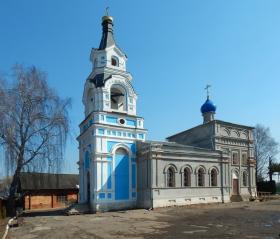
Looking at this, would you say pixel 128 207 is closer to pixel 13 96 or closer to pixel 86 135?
pixel 86 135

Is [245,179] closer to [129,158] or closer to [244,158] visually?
[244,158]

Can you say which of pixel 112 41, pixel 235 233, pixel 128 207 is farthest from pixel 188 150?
pixel 235 233

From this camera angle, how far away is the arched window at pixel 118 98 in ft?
89.5

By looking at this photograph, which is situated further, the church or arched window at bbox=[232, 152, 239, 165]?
arched window at bbox=[232, 152, 239, 165]

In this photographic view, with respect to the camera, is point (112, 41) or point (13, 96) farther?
point (112, 41)

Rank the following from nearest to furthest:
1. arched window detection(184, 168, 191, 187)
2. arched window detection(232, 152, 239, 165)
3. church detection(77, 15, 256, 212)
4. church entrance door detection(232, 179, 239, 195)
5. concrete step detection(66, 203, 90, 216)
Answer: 1. concrete step detection(66, 203, 90, 216)
2. church detection(77, 15, 256, 212)
3. arched window detection(184, 168, 191, 187)
4. church entrance door detection(232, 179, 239, 195)
5. arched window detection(232, 152, 239, 165)

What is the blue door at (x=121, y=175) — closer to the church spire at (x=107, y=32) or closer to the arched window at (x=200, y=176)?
the arched window at (x=200, y=176)

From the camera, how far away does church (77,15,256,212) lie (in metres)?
24.6

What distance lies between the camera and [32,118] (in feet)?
71.4

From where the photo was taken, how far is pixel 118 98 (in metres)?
28.0

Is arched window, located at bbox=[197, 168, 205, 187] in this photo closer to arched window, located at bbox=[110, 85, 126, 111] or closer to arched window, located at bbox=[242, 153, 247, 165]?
arched window, located at bbox=[242, 153, 247, 165]

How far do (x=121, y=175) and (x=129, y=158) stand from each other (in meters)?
1.43

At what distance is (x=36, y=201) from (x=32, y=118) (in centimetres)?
1410

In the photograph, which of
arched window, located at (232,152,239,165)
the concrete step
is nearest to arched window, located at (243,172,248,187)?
arched window, located at (232,152,239,165)
